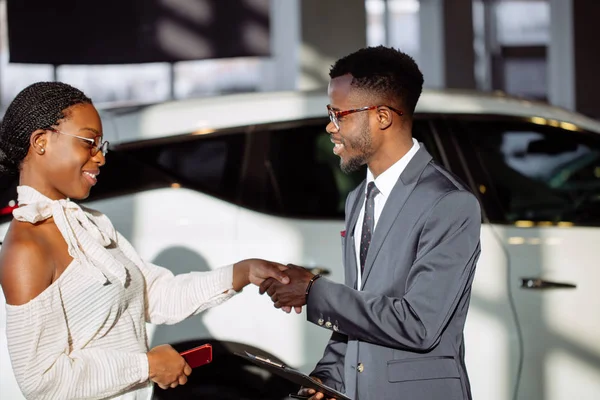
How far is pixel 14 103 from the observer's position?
6.70ft

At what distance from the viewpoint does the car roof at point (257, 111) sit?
3.63 m

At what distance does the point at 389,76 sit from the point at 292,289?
64 centimetres

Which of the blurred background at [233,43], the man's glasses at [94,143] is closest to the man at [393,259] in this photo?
the man's glasses at [94,143]

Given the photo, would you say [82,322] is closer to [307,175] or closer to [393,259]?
[393,259]

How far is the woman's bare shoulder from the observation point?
6.14 ft

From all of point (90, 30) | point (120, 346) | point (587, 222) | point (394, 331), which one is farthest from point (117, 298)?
point (90, 30)

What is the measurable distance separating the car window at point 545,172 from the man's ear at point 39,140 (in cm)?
228

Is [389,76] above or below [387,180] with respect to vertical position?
above

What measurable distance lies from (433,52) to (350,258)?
380 inches

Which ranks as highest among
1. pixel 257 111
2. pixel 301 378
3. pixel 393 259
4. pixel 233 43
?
pixel 233 43

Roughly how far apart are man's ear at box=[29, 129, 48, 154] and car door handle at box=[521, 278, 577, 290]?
2.27m

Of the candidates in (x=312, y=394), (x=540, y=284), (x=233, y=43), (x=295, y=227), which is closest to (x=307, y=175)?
(x=295, y=227)

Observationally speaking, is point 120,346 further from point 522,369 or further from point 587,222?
point 587,222

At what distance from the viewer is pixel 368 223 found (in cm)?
231
